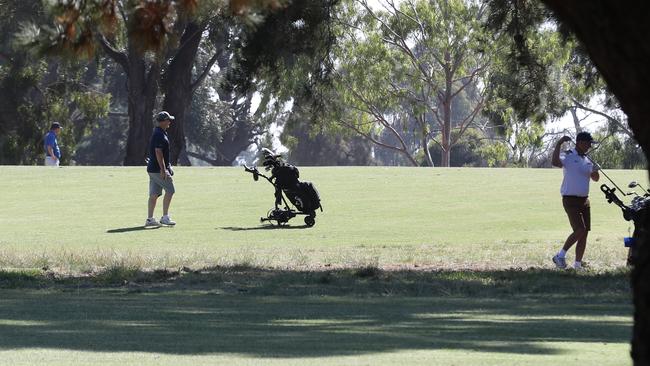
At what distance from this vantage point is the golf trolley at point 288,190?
25656 mm

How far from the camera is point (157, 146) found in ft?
81.1

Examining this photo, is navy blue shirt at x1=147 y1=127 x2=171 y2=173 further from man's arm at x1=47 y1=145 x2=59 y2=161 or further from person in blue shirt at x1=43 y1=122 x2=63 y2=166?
man's arm at x1=47 y1=145 x2=59 y2=161

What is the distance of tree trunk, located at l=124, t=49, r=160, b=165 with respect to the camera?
180 feet

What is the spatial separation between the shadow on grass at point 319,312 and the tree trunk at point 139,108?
120 ft

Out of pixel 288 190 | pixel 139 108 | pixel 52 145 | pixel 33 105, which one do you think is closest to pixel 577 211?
pixel 288 190

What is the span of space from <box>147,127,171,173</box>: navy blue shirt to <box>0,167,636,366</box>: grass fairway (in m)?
1.22

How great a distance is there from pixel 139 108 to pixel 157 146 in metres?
31.4

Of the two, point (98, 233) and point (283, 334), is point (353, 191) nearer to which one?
point (98, 233)

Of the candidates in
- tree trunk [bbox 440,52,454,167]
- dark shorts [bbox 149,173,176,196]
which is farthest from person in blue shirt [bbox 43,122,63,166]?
tree trunk [bbox 440,52,454,167]

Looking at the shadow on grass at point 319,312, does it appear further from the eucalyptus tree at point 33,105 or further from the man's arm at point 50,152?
the eucalyptus tree at point 33,105

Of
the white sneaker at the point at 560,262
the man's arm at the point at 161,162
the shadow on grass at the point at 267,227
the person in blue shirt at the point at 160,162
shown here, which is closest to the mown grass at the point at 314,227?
the shadow on grass at the point at 267,227

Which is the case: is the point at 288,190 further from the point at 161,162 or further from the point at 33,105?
the point at 33,105

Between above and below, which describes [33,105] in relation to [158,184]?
above

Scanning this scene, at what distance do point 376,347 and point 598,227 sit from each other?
709 inches
